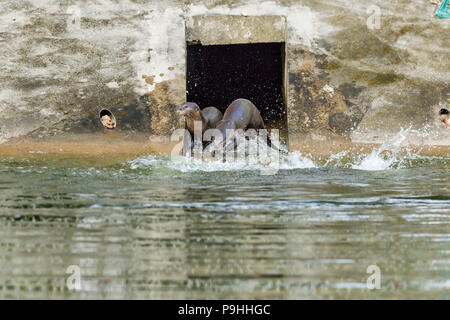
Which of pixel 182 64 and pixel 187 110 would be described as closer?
pixel 187 110

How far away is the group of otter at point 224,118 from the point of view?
10.4m

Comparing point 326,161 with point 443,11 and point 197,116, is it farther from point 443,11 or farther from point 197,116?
point 443,11

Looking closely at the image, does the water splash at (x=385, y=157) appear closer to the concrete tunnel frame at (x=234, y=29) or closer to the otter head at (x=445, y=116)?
the otter head at (x=445, y=116)

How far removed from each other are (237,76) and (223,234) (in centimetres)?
958

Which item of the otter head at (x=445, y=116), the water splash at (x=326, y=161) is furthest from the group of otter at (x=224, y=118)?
the otter head at (x=445, y=116)

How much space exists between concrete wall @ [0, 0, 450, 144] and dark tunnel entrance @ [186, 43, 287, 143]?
2.64 metres

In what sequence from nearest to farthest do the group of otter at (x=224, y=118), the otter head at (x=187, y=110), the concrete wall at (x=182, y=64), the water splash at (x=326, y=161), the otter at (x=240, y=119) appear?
the water splash at (x=326, y=161) < the otter head at (x=187, y=110) < the group of otter at (x=224, y=118) < the concrete wall at (x=182, y=64) < the otter at (x=240, y=119)

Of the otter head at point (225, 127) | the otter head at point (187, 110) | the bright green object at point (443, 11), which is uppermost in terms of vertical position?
the bright green object at point (443, 11)

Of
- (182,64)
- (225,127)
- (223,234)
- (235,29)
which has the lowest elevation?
(223,234)

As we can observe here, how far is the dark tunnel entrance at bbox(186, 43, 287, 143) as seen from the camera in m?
13.7

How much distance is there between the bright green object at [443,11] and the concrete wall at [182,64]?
1.84 ft

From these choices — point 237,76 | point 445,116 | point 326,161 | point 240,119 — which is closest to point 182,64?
point 240,119

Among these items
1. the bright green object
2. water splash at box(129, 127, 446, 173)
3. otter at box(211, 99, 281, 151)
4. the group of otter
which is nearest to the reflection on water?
water splash at box(129, 127, 446, 173)

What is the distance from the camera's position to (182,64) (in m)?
10.6
